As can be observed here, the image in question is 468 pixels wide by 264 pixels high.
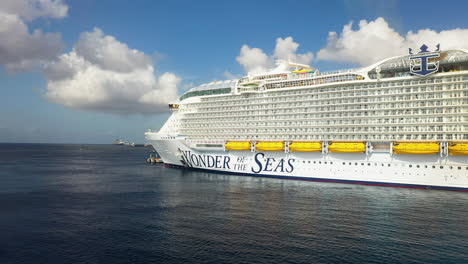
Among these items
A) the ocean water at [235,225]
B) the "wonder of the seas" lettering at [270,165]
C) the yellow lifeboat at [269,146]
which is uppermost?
Result: the yellow lifeboat at [269,146]

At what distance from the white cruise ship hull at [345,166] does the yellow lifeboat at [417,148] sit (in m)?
1.03

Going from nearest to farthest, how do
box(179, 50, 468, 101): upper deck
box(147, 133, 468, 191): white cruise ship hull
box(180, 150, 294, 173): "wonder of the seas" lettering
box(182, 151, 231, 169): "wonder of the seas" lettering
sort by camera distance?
box(147, 133, 468, 191): white cruise ship hull, box(179, 50, 468, 101): upper deck, box(180, 150, 294, 173): "wonder of the seas" lettering, box(182, 151, 231, 169): "wonder of the seas" lettering

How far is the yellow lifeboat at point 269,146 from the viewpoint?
53.1 metres

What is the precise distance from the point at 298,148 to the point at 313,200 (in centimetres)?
1421

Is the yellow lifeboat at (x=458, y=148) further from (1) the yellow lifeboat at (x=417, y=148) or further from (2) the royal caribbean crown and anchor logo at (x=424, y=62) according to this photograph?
(2) the royal caribbean crown and anchor logo at (x=424, y=62)

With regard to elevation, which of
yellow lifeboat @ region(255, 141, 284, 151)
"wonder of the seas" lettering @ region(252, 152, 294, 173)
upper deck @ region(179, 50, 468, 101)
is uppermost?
upper deck @ region(179, 50, 468, 101)

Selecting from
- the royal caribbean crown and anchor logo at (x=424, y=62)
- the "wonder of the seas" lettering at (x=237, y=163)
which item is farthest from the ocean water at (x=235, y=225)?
the royal caribbean crown and anchor logo at (x=424, y=62)

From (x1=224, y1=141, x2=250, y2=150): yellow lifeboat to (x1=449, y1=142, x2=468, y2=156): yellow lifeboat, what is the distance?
2869 centimetres

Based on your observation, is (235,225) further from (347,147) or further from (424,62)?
(424,62)

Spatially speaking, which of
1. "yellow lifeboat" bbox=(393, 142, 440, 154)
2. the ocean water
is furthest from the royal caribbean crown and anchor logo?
the ocean water

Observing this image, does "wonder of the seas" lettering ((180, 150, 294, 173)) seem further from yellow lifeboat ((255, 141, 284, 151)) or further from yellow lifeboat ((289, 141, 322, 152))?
yellow lifeboat ((289, 141, 322, 152))

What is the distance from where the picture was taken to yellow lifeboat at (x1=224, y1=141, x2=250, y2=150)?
186 feet

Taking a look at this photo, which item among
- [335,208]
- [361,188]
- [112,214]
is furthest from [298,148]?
Answer: [112,214]

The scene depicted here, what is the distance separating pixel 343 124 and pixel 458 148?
14.7 m
